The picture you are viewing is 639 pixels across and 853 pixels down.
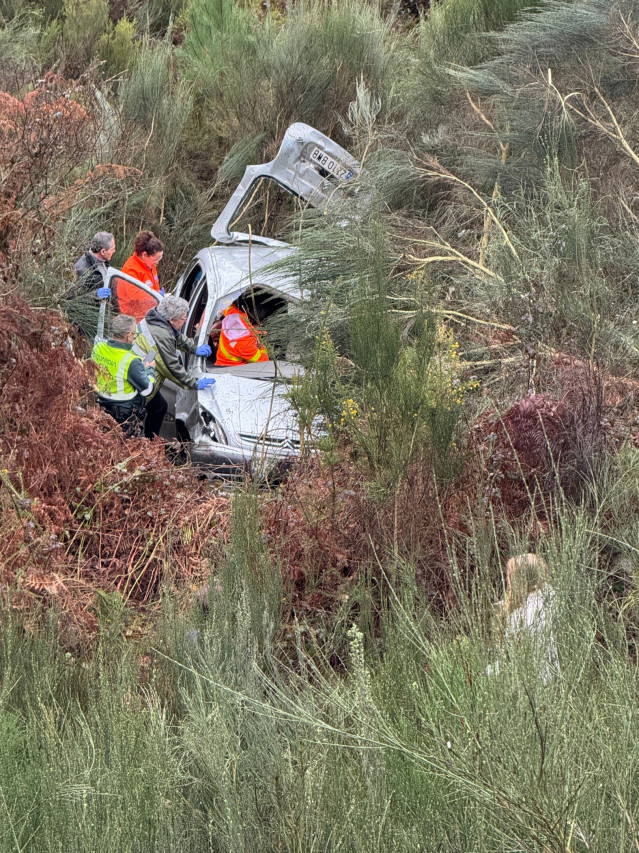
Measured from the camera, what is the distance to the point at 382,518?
5098 mm

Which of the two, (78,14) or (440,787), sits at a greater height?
(78,14)

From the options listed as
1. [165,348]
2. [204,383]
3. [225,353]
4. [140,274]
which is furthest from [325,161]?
[204,383]

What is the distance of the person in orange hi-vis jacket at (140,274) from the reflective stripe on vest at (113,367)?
533 mm

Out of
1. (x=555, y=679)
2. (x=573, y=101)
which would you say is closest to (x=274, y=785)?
(x=555, y=679)

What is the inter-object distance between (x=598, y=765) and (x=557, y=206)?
6.05m

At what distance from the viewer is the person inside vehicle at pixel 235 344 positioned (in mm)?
8500

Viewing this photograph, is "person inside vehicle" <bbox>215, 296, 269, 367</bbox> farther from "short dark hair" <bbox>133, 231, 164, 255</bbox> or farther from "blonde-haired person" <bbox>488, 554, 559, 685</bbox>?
"blonde-haired person" <bbox>488, 554, 559, 685</bbox>

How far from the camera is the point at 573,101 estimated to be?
8375 mm

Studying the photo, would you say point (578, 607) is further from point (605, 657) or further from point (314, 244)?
point (314, 244)

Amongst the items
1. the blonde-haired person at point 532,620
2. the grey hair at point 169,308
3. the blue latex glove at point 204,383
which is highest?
the blonde-haired person at point 532,620

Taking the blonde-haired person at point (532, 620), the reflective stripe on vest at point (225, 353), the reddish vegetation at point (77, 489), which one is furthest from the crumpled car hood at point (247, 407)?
the blonde-haired person at point (532, 620)

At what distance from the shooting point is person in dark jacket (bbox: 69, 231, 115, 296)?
7445mm

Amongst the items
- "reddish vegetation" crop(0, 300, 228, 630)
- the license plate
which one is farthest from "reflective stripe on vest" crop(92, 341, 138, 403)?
the license plate

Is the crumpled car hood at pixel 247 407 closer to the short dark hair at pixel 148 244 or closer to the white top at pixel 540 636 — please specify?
the short dark hair at pixel 148 244
